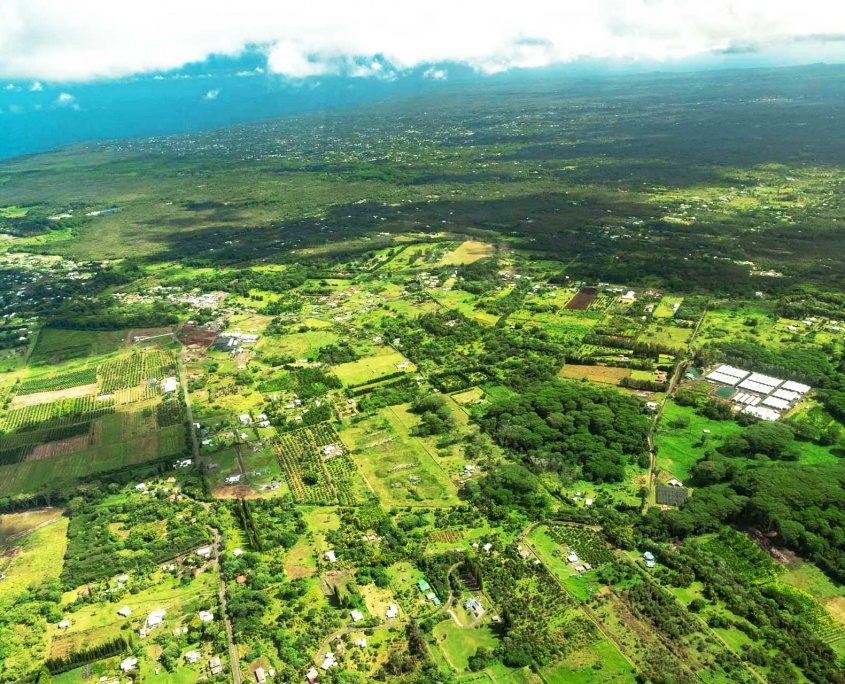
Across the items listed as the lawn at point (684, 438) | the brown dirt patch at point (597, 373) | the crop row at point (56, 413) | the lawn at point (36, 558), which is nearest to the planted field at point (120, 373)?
the crop row at point (56, 413)

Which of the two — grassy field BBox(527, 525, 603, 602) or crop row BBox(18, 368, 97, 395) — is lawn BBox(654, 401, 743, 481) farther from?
crop row BBox(18, 368, 97, 395)

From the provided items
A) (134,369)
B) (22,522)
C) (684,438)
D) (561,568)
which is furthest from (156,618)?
(684,438)

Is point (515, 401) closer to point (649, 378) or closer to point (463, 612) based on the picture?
point (649, 378)

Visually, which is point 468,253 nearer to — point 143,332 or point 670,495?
point 143,332

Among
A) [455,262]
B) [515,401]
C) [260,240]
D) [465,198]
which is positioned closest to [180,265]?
[260,240]

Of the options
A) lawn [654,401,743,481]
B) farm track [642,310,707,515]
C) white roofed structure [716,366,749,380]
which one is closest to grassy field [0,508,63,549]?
farm track [642,310,707,515]
